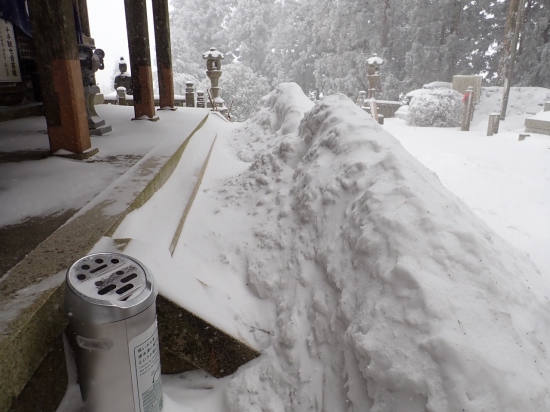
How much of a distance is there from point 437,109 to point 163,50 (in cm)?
1272

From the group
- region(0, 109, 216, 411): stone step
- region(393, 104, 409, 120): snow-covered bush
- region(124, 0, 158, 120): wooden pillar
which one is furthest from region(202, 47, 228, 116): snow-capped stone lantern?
region(0, 109, 216, 411): stone step

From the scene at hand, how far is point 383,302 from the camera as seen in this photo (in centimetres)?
169

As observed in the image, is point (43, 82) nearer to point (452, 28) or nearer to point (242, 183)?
point (242, 183)

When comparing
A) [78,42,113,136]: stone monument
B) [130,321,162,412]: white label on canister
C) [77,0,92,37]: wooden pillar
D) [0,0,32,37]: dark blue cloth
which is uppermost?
[77,0,92,37]: wooden pillar

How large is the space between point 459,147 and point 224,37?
28866 mm

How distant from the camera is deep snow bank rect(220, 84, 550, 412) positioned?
1.41m

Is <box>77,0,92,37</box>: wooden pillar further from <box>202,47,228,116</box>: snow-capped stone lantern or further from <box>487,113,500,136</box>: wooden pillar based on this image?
<box>487,113,500,136</box>: wooden pillar

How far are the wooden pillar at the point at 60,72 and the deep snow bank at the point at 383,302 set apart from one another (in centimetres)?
183

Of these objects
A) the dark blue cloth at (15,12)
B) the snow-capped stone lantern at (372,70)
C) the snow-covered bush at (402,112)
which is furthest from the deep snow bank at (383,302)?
the snow-covered bush at (402,112)

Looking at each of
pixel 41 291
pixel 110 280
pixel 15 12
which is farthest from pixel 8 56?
pixel 110 280

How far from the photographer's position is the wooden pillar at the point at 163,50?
6016 mm

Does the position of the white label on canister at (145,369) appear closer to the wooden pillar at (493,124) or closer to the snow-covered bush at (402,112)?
the wooden pillar at (493,124)

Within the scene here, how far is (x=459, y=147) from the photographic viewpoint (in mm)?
10844

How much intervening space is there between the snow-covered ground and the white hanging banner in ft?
9.81
